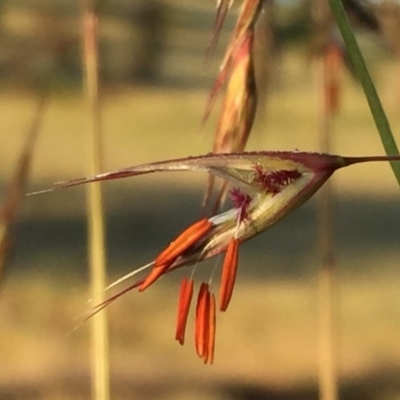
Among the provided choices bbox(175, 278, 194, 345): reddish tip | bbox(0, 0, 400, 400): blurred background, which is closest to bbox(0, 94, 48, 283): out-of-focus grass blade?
bbox(0, 0, 400, 400): blurred background

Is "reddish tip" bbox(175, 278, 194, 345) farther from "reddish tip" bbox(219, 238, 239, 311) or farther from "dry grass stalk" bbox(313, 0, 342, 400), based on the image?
"dry grass stalk" bbox(313, 0, 342, 400)

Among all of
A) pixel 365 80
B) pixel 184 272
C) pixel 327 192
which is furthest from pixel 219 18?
pixel 184 272

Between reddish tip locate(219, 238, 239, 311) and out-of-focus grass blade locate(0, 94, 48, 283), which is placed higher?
out-of-focus grass blade locate(0, 94, 48, 283)

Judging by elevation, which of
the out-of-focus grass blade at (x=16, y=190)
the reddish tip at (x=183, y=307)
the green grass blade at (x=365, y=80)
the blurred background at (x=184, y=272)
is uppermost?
the blurred background at (x=184, y=272)

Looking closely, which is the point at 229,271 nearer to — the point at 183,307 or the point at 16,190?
the point at 183,307

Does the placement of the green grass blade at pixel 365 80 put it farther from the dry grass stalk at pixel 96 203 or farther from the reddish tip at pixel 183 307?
the dry grass stalk at pixel 96 203

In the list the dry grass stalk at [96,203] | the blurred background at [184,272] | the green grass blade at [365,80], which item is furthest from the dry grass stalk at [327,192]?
the green grass blade at [365,80]

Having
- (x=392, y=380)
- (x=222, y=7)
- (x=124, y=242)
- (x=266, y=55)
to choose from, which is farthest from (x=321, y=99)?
(x=124, y=242)
